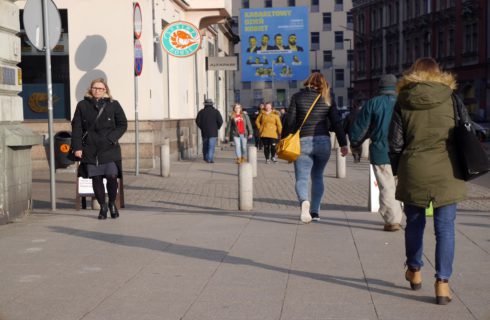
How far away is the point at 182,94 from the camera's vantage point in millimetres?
26656

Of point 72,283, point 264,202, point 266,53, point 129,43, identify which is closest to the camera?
point 72,283

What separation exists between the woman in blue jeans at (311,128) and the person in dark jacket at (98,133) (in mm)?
2160

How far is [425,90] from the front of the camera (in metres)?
6.22

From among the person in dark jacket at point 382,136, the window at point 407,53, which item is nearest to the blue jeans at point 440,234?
the person in dark jacket at point 382,136

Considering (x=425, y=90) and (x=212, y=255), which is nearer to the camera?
(x=425, y=90)

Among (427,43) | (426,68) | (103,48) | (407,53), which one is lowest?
(426,68)

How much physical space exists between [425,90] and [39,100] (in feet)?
49.5

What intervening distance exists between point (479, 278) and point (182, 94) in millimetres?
20159

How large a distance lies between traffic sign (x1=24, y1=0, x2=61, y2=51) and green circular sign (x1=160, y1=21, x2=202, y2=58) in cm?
769

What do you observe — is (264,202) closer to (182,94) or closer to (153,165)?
(153,165)

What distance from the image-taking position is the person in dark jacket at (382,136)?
9.43 meters

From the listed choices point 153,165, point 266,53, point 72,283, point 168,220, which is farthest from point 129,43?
point 266,53

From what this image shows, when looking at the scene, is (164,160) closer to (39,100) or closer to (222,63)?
(39,100)

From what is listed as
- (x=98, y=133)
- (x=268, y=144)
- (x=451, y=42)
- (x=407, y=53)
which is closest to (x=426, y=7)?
(x=407, y=53)
